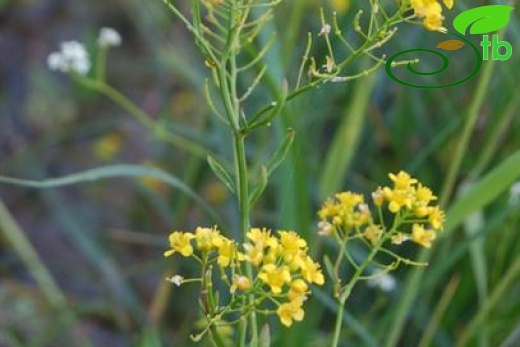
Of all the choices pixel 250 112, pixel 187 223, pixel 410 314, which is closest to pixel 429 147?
pixel 410 314

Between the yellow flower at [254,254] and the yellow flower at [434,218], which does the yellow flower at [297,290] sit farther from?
the yellow flower at [434,218]

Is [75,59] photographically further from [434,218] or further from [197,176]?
[434,218]

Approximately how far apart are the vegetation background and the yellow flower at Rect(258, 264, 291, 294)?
43 cm

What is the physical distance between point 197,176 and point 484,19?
2.26 ft

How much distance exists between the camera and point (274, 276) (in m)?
0.79

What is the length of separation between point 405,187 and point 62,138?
4.51 feet

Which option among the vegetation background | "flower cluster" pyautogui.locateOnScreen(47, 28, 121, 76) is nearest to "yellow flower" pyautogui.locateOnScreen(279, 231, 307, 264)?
the vegetation background

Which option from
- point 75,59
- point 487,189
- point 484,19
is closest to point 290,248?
point 487,189

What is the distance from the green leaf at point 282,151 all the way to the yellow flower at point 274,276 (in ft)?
0.38

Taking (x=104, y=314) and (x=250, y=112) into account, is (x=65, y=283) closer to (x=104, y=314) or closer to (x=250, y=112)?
(x=104, y=314)

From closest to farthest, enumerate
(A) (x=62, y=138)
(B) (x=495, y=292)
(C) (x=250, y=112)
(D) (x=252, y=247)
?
1. (D) (x=252, y=247)
2. (B) (x=495, y=292)
3. (C) (x=250, y=112)
4. (A) (x=62, y=138)

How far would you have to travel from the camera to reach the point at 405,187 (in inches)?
34.9

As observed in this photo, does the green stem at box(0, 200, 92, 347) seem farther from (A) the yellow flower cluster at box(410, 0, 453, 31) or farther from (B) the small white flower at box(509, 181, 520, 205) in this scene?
(A) the yellow flower cluster at box(410, 0, 453, 31)

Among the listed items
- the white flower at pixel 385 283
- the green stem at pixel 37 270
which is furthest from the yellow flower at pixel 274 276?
the green stem at pixel 37 270
